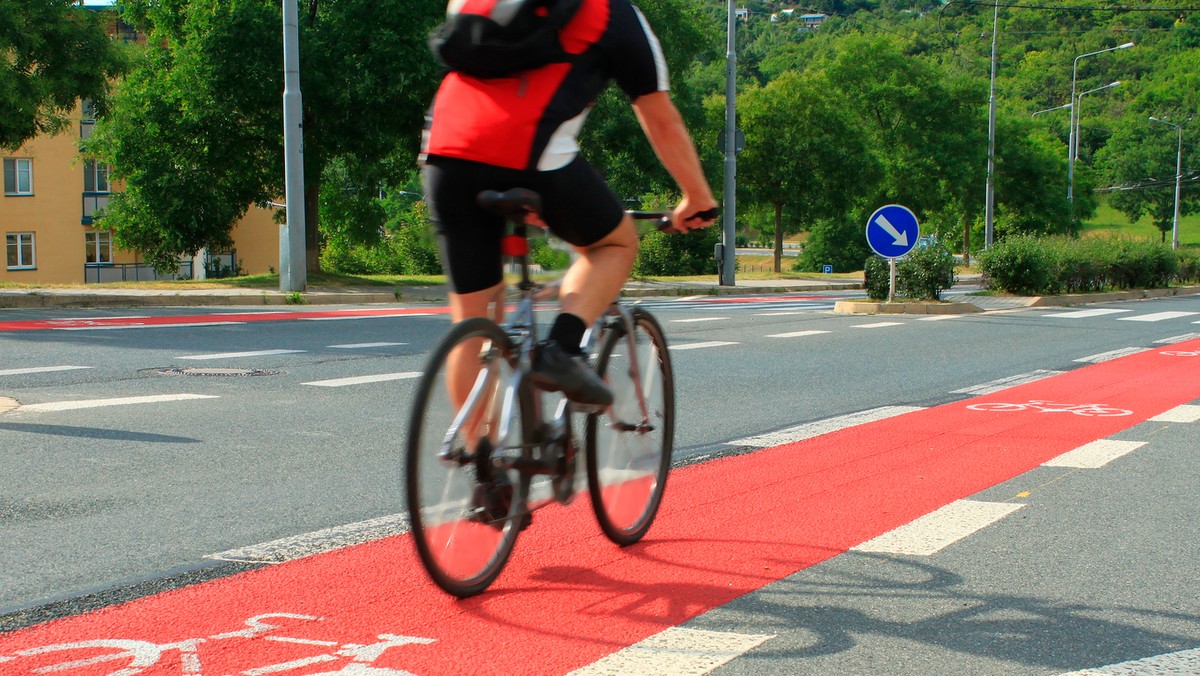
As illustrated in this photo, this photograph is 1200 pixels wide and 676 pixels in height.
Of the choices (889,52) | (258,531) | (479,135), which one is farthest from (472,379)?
(889,52)

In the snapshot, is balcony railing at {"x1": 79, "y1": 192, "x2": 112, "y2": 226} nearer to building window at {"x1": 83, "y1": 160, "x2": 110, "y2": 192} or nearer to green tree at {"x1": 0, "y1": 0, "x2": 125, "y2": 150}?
building window at {"x1": 83, "y1": 160, "x2": 110, "y2": 192}

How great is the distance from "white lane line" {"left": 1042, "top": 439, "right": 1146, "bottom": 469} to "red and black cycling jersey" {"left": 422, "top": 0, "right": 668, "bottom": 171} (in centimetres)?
371

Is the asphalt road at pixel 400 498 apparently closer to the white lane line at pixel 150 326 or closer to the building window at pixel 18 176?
the white lane line at pixel 150 326

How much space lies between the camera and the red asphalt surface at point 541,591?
10.8 ft

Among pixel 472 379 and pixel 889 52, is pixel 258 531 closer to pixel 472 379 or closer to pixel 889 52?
pixel 472 379

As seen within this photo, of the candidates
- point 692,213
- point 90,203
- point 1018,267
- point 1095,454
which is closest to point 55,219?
point 90,203

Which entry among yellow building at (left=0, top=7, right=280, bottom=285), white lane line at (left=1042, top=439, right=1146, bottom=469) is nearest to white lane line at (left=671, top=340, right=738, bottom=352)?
white lane line at (left=1042, top=439, right=1146, bottom=469)

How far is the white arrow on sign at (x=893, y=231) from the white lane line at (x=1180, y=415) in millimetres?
11320

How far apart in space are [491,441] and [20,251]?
188 ft

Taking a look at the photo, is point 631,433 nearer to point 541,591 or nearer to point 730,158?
point 541,591

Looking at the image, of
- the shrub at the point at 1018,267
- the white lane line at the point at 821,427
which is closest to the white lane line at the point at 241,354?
the white lane line at the point at 821,427

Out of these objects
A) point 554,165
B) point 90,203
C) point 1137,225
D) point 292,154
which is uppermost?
point 1137,225

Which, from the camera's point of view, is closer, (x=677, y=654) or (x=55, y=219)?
(x=677, y=654)

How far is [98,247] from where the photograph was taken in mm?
59188
